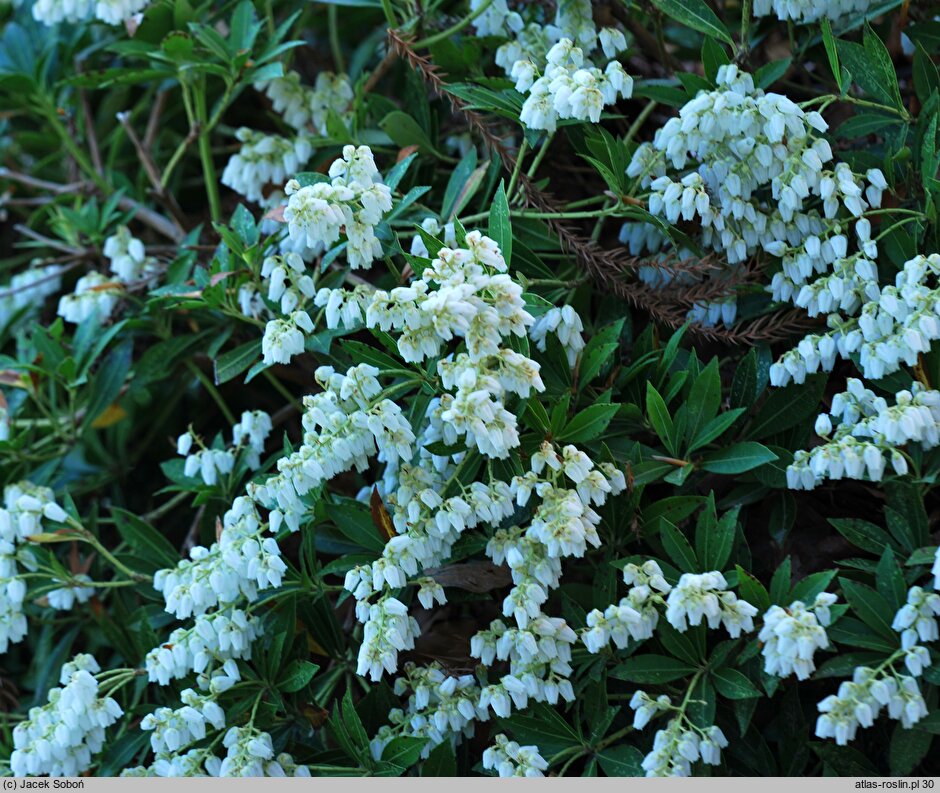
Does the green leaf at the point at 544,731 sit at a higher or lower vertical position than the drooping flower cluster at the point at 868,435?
lower

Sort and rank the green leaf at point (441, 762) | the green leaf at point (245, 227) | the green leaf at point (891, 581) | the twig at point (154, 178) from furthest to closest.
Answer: the twig at point (154, 178), the green leaf at point (245, 227), the green leaf at point (441, 762), the green leaf at point (891, 581)

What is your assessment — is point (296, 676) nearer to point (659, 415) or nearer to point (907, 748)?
point (659, 415)

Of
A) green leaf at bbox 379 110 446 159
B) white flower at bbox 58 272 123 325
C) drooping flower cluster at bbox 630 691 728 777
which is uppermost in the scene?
green leaf at bbox 379 110 446 159

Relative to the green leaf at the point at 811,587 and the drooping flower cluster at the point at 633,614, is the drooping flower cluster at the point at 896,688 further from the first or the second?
the drooping flower cluster at the point at 633,614

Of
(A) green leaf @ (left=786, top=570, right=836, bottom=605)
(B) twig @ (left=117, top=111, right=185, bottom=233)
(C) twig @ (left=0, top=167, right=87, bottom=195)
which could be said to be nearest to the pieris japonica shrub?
(A) green leaf @ (left=786, top=570, right=836, bottom=605)

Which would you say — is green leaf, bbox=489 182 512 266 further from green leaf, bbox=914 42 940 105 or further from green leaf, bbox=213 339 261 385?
green leaf, bbox=914 42 940 105

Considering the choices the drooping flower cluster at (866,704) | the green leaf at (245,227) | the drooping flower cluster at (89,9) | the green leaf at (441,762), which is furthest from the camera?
the drooping flower cluster at (89,9)

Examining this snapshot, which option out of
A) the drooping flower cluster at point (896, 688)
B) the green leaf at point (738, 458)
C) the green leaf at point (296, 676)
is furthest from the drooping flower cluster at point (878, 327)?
the green leaf at point (296, 676)

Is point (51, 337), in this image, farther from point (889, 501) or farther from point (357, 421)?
point (889, 501)
